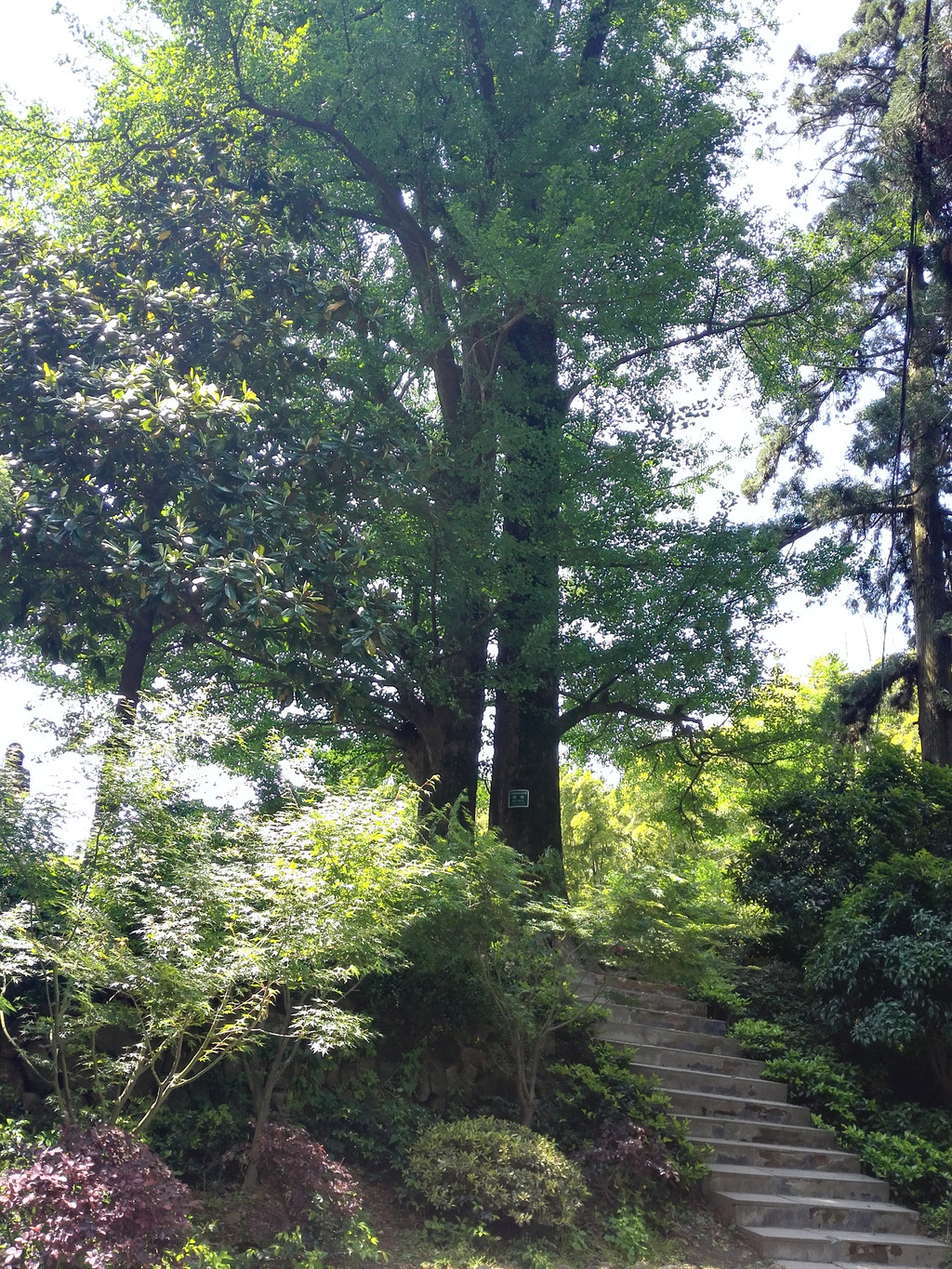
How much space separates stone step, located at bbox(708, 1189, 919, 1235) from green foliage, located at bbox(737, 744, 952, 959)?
2703mm

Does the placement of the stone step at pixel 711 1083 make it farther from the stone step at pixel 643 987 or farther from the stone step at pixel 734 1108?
the stone step at pixel 643 987

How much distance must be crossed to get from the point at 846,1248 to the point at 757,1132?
1.17m

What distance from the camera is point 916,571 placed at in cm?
1427

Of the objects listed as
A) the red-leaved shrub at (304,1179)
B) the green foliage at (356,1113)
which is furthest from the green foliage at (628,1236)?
the red-leaved shrub at (304,1179)

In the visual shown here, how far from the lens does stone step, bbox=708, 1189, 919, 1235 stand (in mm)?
6359

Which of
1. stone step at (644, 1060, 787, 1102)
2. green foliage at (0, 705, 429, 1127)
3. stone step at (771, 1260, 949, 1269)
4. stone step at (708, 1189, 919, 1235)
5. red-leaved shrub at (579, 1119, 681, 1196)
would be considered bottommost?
stone step at (771, 1260, 949, 1269)

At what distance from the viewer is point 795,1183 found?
6.80m

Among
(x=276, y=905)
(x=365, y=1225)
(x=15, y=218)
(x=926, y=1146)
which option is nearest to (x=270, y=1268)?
(x=365, y=1225)

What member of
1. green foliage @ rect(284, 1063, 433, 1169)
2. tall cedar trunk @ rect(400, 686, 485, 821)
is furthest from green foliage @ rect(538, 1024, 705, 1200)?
tall cedar trunk @ rect(400, 686, 485, 821)

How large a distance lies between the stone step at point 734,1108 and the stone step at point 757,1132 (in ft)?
0.13

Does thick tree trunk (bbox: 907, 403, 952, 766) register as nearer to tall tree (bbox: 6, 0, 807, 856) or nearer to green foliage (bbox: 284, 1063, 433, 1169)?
tall tree (bbox: 6, 0, 807, 856)

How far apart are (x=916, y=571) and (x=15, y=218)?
40.2 feet

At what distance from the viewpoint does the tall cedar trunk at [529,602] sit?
9.13 metres

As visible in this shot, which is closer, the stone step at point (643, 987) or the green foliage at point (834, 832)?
the stone step at point (643, 987)
